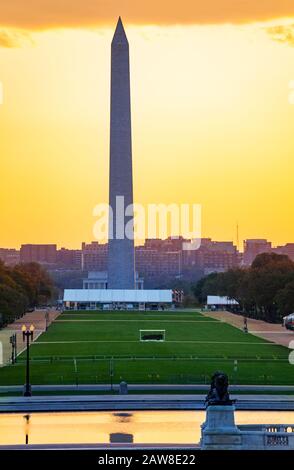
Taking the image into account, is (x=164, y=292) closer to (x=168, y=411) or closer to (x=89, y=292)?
(x=89, y=292)

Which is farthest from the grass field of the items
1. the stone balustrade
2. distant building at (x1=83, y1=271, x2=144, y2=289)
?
distant building at (x1=83, y1=271, x2=144, y2=289)

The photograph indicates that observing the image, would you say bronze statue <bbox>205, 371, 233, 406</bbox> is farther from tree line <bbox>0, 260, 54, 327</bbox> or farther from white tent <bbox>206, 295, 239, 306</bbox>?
white tent <bbox>206, 295, 239, 306</bbox>

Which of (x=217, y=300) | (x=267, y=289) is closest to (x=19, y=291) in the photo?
(x=267, y=289)

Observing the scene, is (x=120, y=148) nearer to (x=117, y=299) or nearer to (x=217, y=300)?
(x=117, y=299)

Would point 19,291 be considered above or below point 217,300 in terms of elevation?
below
